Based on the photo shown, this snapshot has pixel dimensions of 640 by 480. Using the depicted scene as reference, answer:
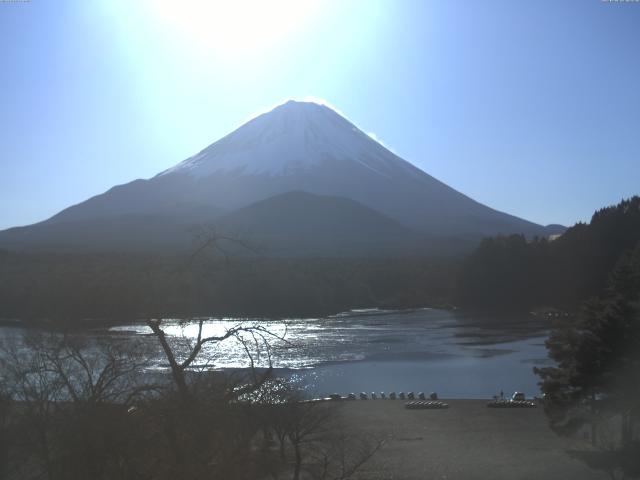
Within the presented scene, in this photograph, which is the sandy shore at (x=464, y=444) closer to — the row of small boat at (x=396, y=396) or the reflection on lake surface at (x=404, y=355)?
the row of small boat at (x=396, y=396)

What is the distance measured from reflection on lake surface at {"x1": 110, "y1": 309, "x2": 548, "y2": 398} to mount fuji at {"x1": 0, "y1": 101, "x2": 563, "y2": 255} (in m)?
25.7

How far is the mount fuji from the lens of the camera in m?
58.8

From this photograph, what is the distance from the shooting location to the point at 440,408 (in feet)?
45.5

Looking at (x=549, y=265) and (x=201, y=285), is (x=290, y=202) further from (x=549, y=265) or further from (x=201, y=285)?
(x=201, y=285)

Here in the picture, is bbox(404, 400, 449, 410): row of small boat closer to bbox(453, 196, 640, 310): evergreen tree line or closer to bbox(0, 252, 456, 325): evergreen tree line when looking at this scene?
bbox(0, 252, 456, 325): evergreen tree line

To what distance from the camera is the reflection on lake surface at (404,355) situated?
670 inches

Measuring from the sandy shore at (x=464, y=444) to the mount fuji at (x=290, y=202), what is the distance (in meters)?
38.1

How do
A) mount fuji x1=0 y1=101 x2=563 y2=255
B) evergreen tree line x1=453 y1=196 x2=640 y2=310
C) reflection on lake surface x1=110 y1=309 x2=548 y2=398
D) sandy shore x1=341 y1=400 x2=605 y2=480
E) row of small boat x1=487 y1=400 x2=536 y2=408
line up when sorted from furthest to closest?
1. mount fuji x1=0 y1=101 x2=563 y2=255
2. evergreen tree line x1=453 y1=196 x2=640 y2=310
3. reflection on lake surface x1=110 y1=309 x2=548 y2=398
4. row of small boat x1=487 y1=400 x2=536 y2=408
5. sandy shore x1=341 y1=400 x2=605 y2=480

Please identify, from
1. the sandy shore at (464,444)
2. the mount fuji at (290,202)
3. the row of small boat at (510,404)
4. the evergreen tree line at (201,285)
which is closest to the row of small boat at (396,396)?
the sandy shore at (464,444)

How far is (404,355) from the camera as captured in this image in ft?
70.8

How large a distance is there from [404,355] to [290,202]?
47.6 meters

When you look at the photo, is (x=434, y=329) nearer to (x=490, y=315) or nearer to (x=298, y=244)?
(x=490, y=315)

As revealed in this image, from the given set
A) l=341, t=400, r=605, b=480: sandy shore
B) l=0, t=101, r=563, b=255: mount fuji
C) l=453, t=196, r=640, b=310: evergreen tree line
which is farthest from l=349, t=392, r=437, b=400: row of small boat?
l=0, t=101, r=563, b=255: mount fuji

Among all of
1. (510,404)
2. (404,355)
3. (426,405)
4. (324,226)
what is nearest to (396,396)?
(426,405)
